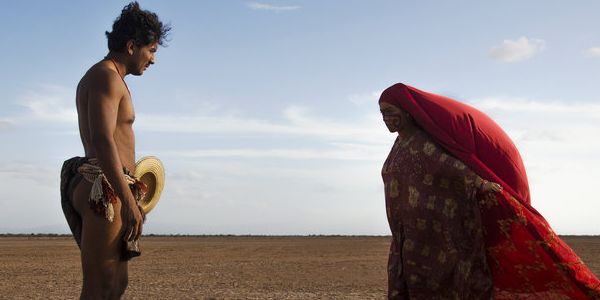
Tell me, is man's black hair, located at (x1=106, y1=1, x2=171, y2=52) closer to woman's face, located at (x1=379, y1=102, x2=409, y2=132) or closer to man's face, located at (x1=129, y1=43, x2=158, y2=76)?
man's face, located at (x1=129, y1=43, x2=158, y2=76)

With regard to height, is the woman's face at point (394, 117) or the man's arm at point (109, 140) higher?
the woman's face at point (394, 117)

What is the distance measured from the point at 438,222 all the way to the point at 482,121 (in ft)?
2.92

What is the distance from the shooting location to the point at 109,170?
4.23 metres

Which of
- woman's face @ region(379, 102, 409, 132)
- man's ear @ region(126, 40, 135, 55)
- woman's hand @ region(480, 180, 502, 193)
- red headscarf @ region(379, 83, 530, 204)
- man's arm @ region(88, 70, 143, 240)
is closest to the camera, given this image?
man's arm @ region(88, 70, 143, 240)

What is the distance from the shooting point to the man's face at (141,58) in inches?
185

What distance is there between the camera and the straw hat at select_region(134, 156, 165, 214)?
197 inches

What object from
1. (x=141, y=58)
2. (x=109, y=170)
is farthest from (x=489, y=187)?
(x=109, y=170)

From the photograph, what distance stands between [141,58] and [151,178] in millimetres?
871

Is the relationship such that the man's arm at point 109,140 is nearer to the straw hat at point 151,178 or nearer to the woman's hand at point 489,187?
the straw hat at point 151,178

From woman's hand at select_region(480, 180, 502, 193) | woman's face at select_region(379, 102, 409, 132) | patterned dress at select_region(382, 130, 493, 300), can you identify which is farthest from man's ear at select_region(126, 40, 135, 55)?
woman's hand at select_region(480, 180, 502, 193)

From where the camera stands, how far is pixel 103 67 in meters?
4.50

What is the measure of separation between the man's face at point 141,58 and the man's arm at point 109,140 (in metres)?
0.31

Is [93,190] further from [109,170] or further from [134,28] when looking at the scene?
[134,28]

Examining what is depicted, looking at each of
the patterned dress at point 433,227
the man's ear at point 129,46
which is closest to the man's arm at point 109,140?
the man's ear at point 129,46
